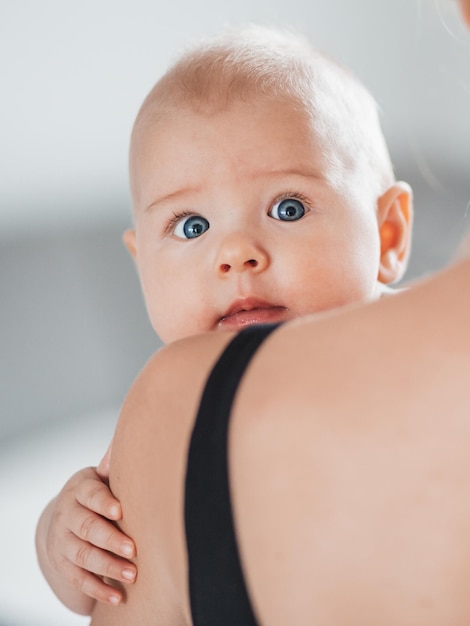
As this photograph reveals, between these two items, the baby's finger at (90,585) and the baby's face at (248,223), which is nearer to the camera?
the baby's finger at (90,585)

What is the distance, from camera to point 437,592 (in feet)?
2.37

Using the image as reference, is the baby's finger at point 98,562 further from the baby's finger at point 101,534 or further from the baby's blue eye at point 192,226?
the baby's blue eye at point 192,226

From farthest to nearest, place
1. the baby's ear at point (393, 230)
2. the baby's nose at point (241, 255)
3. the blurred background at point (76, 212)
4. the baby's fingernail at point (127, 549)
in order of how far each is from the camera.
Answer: the blurred background at point (76, 212), the baby's ear at point (393, 230), the baby's nose at point (241, 255), the baby's fingernail at point (127, 549)

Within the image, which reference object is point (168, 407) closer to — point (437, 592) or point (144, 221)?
point (437, 592)

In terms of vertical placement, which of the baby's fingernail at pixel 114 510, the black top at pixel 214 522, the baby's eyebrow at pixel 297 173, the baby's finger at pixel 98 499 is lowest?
the black top at pixel 214 522

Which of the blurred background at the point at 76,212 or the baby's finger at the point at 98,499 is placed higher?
the blurred background at the point at 76,212

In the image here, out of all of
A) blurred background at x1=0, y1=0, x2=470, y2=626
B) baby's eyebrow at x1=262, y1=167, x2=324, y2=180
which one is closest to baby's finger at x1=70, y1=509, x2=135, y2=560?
baby's eyebrow at x1=262, y1=167, x2=324, y2=180

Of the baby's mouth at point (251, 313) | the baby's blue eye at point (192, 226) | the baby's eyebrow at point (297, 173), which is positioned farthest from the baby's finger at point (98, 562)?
the baby's eyebrow at point (297, 173)

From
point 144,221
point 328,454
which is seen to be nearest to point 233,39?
point 144,221

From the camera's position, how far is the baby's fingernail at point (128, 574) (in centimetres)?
95

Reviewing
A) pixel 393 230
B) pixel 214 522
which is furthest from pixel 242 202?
pixel 214 522

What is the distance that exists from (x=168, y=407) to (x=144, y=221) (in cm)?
66

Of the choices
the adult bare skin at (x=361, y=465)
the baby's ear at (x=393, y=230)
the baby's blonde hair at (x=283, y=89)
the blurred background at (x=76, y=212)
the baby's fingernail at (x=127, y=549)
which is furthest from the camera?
the blurred background at (x=76, y=212)

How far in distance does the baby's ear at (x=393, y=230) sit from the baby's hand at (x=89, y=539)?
0.59m
